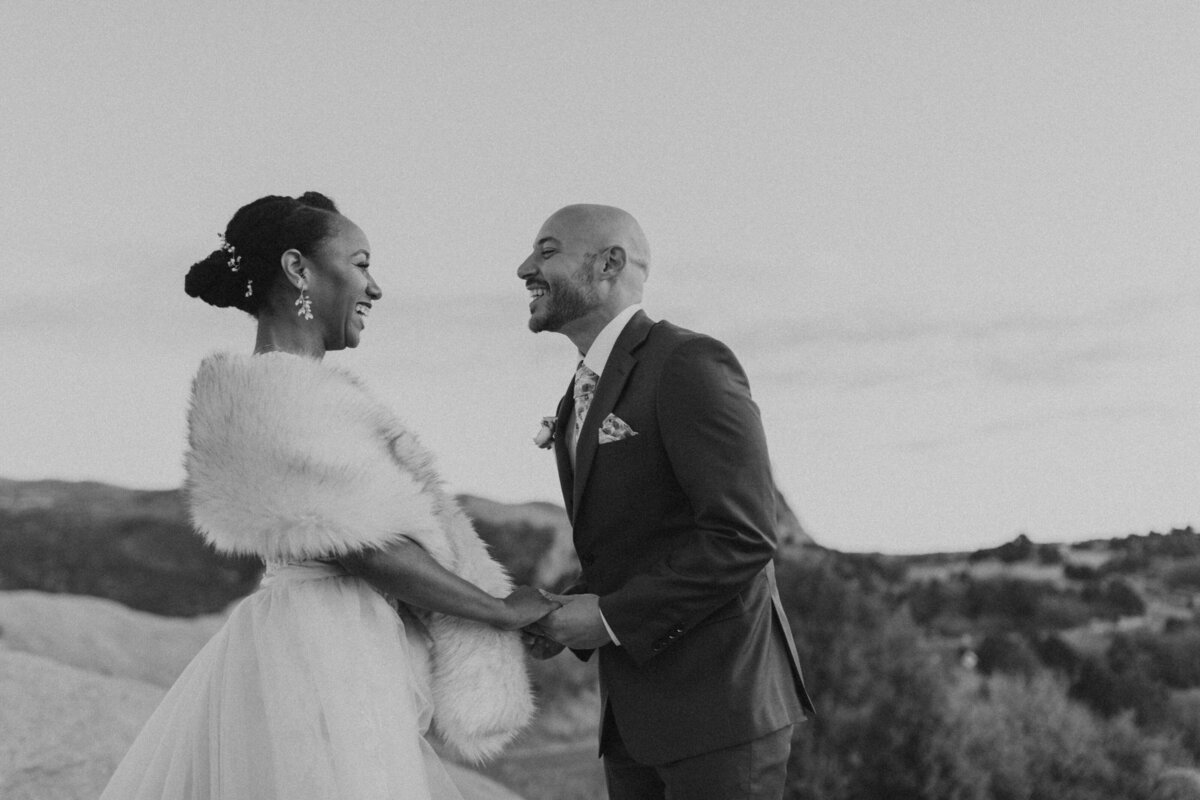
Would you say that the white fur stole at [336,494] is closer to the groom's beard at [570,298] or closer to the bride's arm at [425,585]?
the bride's arm at [425,585]

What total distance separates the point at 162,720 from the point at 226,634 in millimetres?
318

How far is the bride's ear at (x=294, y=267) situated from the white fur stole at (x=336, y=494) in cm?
21

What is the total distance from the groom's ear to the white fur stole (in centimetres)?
69

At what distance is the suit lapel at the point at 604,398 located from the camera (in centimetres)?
327

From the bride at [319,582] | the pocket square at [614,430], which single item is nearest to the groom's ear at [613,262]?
the pocket square at [614,430]

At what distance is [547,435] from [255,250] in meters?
0.91

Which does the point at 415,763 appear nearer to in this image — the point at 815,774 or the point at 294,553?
the point at 294,553

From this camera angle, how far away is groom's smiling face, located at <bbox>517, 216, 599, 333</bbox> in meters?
3.44

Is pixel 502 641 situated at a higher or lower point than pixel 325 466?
lower

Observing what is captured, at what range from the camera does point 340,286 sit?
3207mm

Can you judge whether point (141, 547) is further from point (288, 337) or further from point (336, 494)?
point (336, 494)

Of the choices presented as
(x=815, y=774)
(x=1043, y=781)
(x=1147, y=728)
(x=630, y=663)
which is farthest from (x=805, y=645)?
(x=630, y=663)

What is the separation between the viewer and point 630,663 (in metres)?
3.25

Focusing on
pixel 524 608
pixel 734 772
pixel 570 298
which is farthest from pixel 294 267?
pixel 734 772
